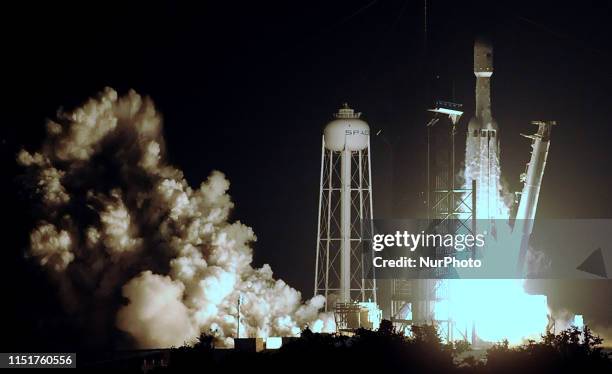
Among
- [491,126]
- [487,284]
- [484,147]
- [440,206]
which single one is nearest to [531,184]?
[484,147]

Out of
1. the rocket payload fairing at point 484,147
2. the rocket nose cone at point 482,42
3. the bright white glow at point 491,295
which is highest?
the rocket nose cone at point 482,42

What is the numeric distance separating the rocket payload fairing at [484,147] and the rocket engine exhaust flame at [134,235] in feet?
25.1

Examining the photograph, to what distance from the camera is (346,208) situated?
6322 centimetres

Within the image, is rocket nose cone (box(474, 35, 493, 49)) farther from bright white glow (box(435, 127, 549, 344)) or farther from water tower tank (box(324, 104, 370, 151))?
water tower tank (box(324, 104, 370, 151))

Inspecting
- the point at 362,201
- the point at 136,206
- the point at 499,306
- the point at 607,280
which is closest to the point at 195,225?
the point at 136,206

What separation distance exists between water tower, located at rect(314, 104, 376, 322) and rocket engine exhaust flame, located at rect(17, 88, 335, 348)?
2.22 m

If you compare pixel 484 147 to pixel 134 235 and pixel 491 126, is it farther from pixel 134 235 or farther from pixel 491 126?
pixel 134 235

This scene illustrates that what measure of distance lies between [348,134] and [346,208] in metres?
2.72

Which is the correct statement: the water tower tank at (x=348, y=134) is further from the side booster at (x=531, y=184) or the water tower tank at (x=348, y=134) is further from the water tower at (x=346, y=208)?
the side booster at (x=531, y=184)

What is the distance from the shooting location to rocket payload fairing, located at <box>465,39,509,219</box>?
62625mm

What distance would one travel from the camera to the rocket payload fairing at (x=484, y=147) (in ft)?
205

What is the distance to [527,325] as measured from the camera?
6309 cm

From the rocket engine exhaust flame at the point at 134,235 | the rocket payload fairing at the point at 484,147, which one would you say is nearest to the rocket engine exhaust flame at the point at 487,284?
the rocket payload fairing at the point at 484,147

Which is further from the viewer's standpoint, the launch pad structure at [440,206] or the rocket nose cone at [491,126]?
the rocket nose cone at [491,126]
